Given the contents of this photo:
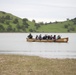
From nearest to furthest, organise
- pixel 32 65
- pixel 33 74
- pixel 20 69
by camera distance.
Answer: pixel 33 74, pixel 20 69, pixel 32 65

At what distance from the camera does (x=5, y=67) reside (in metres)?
23.8

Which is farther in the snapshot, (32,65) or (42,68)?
(32,65)

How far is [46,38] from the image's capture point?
8362cm

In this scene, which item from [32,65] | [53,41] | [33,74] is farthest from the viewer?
[53,41]

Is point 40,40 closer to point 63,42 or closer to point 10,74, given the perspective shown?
point 63,42

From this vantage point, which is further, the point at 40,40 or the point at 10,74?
the point at 40,40

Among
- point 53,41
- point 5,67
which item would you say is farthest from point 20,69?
point 53,41

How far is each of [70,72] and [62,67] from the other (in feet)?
7.65

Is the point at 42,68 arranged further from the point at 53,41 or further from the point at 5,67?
the point at 53,41

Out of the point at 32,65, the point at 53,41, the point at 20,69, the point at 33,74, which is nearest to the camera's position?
the point at 33,74

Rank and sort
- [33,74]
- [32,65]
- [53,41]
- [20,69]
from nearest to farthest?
[33,74]
[20,69]
[32,65]
[53,41]

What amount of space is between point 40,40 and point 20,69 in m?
59.9

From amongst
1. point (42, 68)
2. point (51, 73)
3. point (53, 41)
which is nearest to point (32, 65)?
point (42, 68)

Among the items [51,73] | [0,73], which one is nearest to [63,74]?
[51,73]
